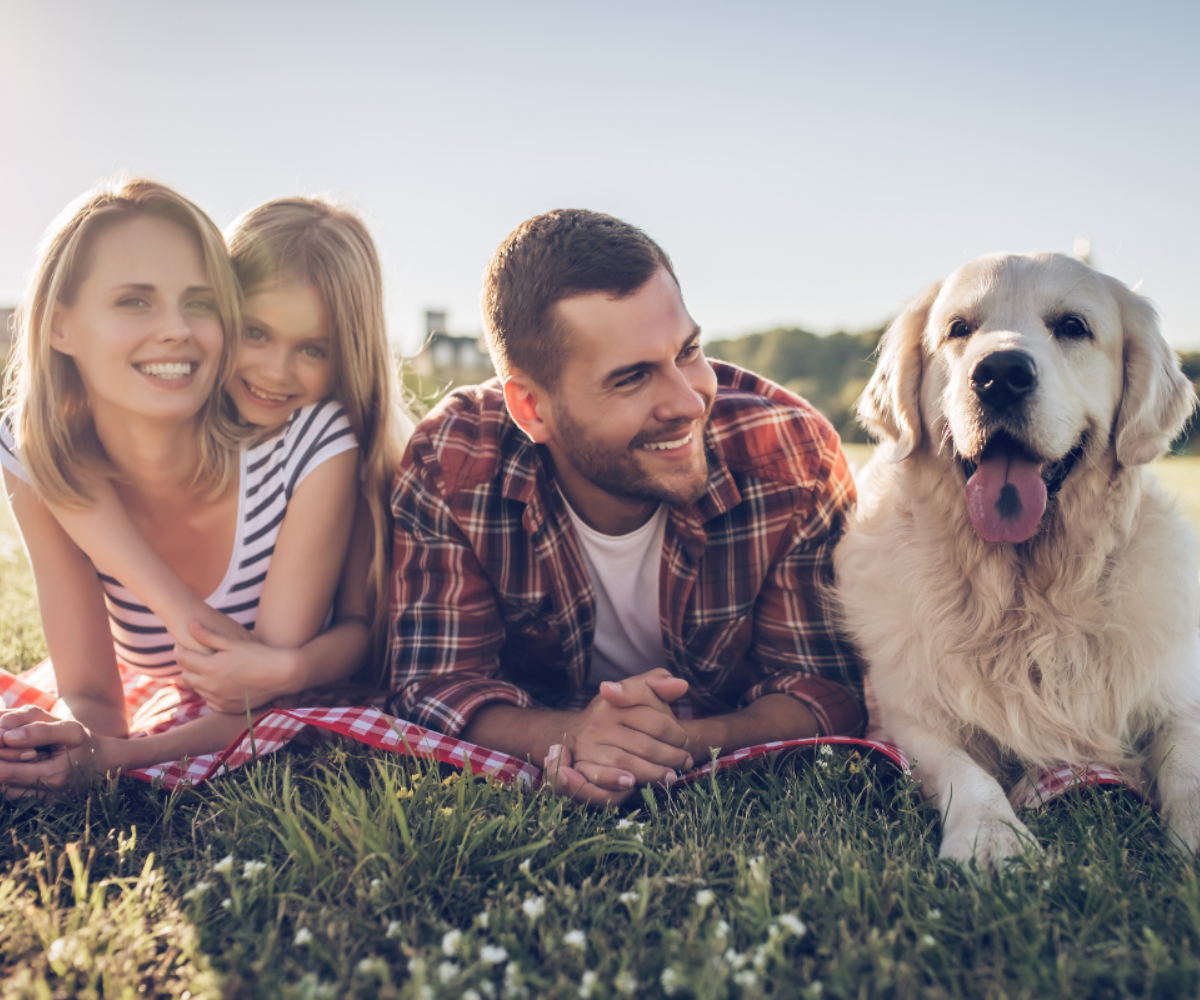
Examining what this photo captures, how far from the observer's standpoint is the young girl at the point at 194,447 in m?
2.55

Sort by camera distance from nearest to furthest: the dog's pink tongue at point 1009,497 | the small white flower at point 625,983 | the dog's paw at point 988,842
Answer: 1. the small white flower at point 625,983
2. the dog's paw at point 988,842
3. the dog's pink tongue at point 1009,497

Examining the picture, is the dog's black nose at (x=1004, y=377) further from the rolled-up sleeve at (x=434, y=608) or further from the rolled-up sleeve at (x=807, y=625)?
the rolled-up sleeve at (x=434, y=608)

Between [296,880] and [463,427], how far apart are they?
4.81 ft

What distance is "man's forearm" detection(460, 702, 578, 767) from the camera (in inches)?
89.8

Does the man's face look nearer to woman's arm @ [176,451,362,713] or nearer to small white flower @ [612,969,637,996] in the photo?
woman's arm @ [176,451,362,713]

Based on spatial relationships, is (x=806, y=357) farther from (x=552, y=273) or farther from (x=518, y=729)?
(x=518, y=729)

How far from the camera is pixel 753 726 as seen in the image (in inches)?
94.4

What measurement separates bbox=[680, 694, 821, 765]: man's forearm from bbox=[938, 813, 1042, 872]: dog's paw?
23.1 inches

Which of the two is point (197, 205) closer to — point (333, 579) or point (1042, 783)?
point (333, 579)

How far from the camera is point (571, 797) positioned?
2.02 meters

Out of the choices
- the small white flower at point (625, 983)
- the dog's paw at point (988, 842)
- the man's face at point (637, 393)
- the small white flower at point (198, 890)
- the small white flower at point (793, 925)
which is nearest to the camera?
the small white flower at point (625, 983)

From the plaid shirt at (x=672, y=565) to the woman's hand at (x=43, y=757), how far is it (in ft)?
2.71

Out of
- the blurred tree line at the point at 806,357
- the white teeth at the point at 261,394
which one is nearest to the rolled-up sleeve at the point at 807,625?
the white teeth at the point at 261,394

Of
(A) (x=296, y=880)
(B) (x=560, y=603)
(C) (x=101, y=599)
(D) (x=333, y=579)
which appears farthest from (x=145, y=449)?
(A) (x=296, y=880)
